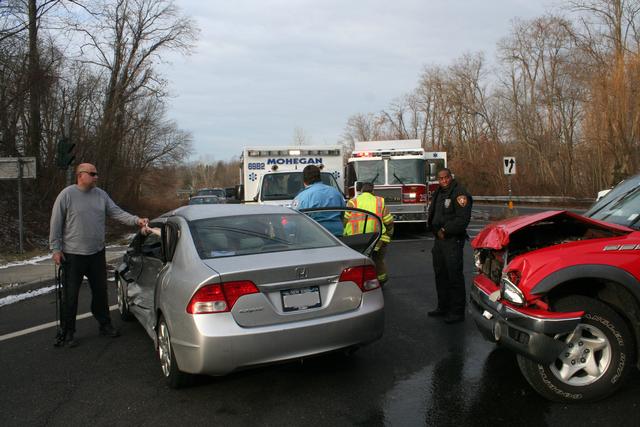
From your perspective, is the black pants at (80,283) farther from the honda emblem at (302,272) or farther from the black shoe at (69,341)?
the honda emblem at (302,272)

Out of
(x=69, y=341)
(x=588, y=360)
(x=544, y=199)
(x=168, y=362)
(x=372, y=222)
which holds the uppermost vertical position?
(x=372, y=222)

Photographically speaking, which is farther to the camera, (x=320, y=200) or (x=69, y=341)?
(x=320, y=200)

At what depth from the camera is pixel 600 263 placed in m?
3.63

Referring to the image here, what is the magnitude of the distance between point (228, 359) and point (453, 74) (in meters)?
48.5

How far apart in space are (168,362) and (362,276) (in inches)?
68.0

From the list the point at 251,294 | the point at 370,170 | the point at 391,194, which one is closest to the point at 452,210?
the point at 251,294

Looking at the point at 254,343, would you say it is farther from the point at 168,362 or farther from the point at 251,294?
the point at 168,362

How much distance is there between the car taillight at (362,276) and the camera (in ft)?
13.8

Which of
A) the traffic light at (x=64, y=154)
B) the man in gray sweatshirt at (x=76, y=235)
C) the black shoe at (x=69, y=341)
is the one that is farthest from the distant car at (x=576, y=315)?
the traffic light at (x=64, y=154)

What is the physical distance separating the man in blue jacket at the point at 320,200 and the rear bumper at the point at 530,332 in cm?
282

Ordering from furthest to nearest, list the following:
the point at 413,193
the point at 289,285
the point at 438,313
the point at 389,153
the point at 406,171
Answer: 1. the point at 389,153
2. the point at 406,171
3. the point at 413,193
4. the point at 438,313
5. the point at 289,285

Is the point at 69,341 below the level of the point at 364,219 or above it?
below

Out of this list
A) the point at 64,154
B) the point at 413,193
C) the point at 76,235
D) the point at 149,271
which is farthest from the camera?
the point at 413,193

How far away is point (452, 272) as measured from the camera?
6.03 metres
